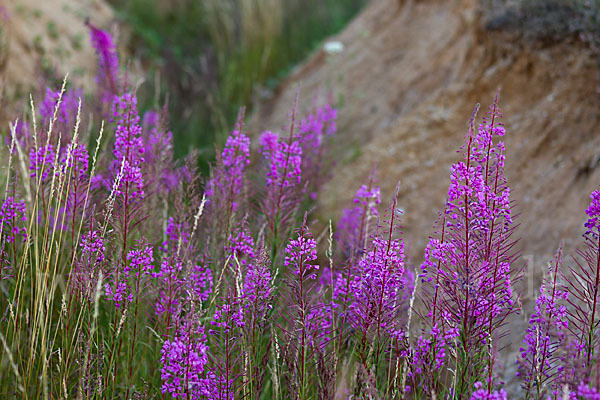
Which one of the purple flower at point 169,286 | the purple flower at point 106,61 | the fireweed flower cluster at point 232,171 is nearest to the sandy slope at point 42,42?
the purple flower at point 106,61

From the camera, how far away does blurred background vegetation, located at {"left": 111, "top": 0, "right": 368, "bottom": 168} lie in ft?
19.9

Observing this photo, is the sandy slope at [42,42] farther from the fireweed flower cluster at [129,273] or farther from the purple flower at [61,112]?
the fireweed flower cluster at [129,273]

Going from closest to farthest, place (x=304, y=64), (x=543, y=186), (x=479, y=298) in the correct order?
(x=479, y=298), (x=543, y=186), (x=304, y=64)

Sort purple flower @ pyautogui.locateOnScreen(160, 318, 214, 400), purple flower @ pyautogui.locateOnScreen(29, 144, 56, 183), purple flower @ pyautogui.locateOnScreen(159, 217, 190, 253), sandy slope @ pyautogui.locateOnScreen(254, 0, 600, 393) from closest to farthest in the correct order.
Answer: purple flower @ pyautogui.locateOnScreen(160, 318, 214, 400), purple flower @ pyautogui.locateOnScreen(29, 144, 56, 183), purple flower @ pyautogui.locateOnScreen(159, 217, 190, 253), sandy slope @ pyautogui.locateOnScreen(254, 0, 600, 393)

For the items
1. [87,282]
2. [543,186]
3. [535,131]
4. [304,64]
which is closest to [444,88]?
[535,131]

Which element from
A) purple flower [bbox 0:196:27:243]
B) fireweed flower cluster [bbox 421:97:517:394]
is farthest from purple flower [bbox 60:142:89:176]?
fireweed flower cluster [bbox 421:97:517:394]

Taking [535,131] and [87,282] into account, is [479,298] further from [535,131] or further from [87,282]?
[535,131]

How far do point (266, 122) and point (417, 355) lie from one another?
13.1ft

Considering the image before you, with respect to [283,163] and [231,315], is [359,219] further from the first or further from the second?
[231,315]

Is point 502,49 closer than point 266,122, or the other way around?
point 502,49

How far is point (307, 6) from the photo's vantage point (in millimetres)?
8633

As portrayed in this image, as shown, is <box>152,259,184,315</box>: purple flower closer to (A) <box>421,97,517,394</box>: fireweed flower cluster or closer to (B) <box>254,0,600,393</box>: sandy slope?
(A) <box>421,97,517,394</box>: fireweed flower cluster

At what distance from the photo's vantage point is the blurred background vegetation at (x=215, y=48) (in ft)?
19.9

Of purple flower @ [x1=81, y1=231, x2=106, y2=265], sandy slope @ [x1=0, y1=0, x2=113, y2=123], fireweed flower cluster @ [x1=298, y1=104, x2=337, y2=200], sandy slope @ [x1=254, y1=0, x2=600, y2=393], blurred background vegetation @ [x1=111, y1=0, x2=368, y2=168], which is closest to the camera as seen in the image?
purple flower @ [x1=81, y1=231, x2=106, y2=265]
